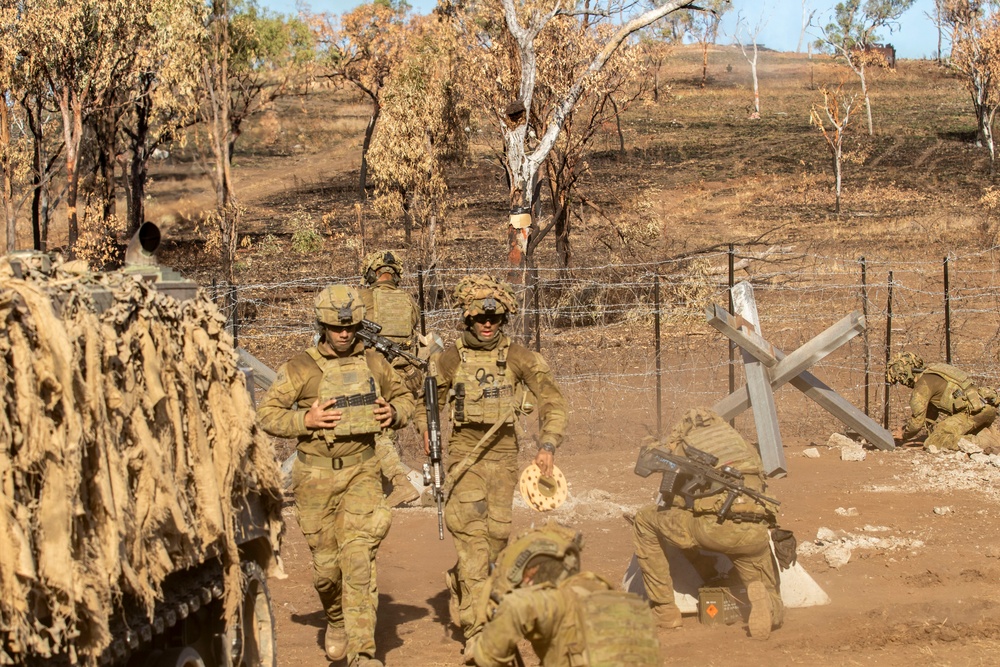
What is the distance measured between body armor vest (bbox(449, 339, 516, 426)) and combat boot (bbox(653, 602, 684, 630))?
151cm

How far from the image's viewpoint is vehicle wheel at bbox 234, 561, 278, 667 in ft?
21.4

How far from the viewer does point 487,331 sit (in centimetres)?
744

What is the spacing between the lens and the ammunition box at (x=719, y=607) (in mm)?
7562

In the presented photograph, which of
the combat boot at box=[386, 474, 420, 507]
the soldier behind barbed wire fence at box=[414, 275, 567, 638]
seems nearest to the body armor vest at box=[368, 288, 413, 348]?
the soldier behind barbed wire fence at box=[414, 275, 567, 638]

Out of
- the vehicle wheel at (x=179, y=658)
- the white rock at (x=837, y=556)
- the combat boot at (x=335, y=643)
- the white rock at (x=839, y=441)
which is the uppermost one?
the vehicle wheel at (x=179, y=658)

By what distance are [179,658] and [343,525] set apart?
1.48 metres

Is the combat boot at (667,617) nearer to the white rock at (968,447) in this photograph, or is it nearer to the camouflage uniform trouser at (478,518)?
the camouflage uniform trouser at (478,518)

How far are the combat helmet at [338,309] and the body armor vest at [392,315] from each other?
2923mm

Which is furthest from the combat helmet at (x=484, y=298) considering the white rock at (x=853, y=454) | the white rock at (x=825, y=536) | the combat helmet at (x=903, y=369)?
the combat helmet at (x=903, y=369)

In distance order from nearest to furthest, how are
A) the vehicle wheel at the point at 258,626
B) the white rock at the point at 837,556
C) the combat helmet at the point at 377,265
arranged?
1. the vehicle wheel at the point at 258,626
2. the white rock at the point at 837,556
3. the combat helmet at the point at 377,265

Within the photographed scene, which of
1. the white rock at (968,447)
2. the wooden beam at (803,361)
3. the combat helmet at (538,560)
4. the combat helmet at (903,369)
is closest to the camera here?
the combat helmet at (538,560)

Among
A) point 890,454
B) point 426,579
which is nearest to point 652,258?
point 890,454

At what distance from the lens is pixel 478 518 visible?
7312 mm

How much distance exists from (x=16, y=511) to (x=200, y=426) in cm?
155
